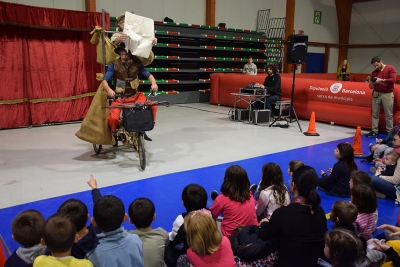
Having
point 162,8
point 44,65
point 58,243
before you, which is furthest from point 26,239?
point 162,8

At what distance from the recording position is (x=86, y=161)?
17.3 feet

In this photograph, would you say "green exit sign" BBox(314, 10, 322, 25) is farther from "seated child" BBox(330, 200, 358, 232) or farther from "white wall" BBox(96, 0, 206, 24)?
"seated child" BBox(330, 200, 358, 232)

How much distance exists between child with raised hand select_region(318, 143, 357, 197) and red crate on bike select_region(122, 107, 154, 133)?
2210 mm

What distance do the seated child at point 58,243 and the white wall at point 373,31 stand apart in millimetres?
18811

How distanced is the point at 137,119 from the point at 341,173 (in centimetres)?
247

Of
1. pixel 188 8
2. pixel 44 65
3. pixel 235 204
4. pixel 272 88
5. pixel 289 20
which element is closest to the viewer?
pixel 235 204

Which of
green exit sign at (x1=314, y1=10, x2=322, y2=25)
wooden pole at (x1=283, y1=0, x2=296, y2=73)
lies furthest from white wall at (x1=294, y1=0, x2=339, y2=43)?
wooden pole at (x1=283, y1=0, x2=296, y2=73)

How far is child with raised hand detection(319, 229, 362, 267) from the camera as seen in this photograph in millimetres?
1950

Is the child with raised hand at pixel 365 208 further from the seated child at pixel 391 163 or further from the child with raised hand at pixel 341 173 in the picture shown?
the seated child at pixel 391 163

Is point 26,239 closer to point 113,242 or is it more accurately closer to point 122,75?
point 113,242

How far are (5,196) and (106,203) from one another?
7.84ft

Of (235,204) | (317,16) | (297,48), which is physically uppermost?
(317,16)

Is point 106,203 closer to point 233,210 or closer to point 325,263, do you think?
point 233,210

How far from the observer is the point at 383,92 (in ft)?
23.6
